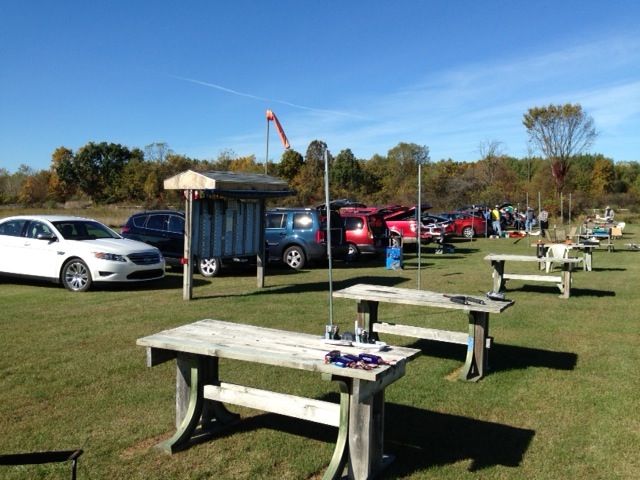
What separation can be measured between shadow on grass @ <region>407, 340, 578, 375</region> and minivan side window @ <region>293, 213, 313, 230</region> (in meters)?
9.12

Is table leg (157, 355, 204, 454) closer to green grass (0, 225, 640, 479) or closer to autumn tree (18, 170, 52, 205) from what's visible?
green grass (0, 225, 640, 479)

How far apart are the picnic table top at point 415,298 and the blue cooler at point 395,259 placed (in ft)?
31.6

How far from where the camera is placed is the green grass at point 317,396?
448cm

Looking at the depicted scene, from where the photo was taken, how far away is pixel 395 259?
17641 millimetres

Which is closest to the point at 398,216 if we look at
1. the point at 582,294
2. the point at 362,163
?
the point at 582,294

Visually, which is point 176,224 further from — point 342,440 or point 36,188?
point 36,188

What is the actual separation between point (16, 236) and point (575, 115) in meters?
54.4

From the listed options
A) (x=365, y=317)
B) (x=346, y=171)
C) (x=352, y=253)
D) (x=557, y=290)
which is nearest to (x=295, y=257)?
(x=352, y=253)

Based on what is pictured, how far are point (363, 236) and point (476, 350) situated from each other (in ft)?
41.6

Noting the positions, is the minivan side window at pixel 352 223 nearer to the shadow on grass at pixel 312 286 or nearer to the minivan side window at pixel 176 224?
the shadow on grass at pixel 312 286

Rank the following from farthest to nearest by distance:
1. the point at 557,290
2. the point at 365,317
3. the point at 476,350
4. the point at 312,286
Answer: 1. the point at 557,290
2. the point at 312,286
3. the point at 365,317
4. the point at 476,350

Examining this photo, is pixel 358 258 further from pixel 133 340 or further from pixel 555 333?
pixel 133 340

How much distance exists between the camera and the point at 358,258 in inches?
780

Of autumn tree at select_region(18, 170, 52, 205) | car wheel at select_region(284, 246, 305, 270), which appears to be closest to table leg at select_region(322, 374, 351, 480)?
car wheel at select_region(284, 246, 305, 270)
